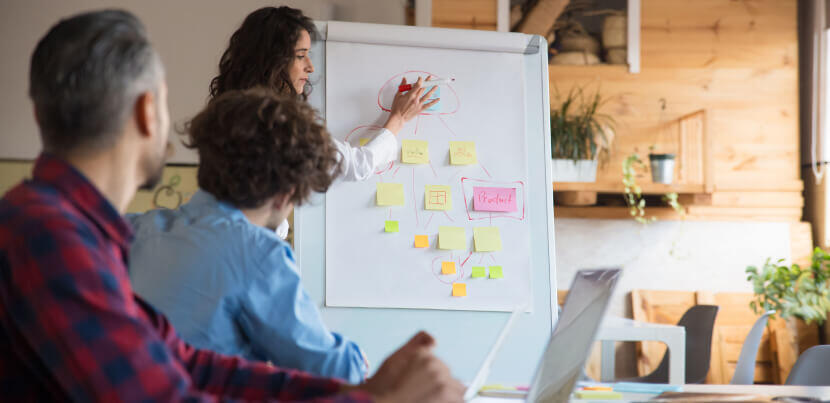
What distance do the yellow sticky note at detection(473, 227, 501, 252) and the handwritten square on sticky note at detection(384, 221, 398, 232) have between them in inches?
9.2

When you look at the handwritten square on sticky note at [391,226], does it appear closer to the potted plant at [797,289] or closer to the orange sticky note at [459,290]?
the orange sticky note at [459,290]

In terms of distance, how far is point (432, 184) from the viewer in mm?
2133

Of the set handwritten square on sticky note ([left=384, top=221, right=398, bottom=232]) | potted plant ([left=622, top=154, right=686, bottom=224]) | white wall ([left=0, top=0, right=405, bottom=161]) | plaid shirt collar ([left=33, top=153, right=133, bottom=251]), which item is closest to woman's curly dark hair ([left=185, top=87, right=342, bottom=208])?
plaid shirt collar ([left=33, top=153, right=133, bottom=251])

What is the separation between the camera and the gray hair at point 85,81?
679 millimetres

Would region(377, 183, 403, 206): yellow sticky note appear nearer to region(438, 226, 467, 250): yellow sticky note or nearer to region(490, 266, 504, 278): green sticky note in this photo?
region(438, 226, 467, 250): yellow sticky note

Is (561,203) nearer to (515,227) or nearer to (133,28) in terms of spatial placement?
(515,227)

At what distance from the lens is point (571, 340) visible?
951mm

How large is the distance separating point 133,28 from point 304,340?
485 mm

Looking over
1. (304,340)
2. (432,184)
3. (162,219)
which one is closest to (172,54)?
(432,184)

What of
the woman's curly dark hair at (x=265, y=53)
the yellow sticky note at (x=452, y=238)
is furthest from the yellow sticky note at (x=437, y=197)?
the woman's curly dark hair at (x=265, y=53)

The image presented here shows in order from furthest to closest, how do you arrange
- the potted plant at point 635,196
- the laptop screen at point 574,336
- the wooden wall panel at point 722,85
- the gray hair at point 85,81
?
the wooden wall panel at point 722,85
the potted plant at point 635,196
the laptop screen at point 574,336
the gray hair at point 85,81

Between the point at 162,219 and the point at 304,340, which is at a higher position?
the point at 162,219

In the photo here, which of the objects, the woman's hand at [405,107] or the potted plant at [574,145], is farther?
the potted plant at [574,145]

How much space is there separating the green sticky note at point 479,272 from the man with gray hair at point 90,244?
1312 millimetres
